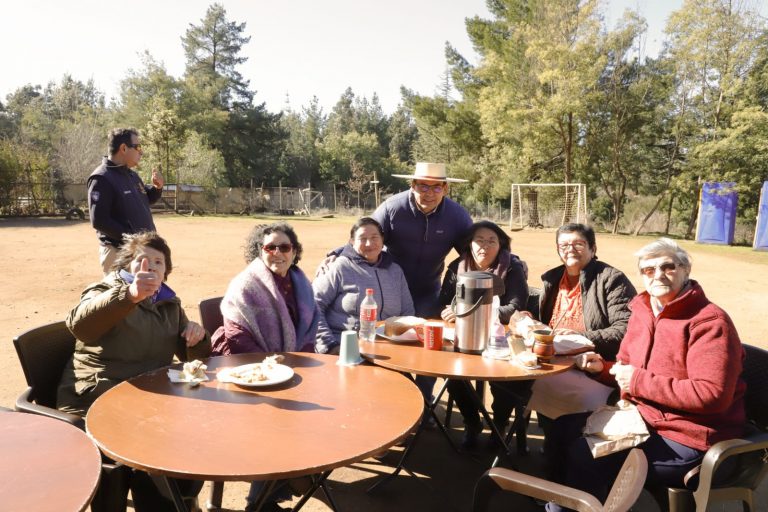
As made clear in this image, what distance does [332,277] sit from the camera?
3.49 metres

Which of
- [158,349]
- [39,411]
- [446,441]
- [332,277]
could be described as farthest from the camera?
[446,441]

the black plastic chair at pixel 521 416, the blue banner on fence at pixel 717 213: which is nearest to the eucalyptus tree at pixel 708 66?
the blue banner on fence at pixel 717 213

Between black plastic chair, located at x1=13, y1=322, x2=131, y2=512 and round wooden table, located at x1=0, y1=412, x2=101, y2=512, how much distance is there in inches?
9.4

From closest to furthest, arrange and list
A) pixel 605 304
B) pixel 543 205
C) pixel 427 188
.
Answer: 1. pixel 605 304
2. pixel 427 188
3. pixel 543 205

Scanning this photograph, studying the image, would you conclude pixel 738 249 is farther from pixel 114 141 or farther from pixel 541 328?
pixel 114 141

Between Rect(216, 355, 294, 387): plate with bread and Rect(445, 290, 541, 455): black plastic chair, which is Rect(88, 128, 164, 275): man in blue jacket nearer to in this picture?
Rect(216, 355, 294, 387): plate with bread

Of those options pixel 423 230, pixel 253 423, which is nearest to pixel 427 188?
pixel 423 230

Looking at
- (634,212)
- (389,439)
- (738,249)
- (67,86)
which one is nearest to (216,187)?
(634,212)

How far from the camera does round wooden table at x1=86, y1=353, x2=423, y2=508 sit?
1.59m

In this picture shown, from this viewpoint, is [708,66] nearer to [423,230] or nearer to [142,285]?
[423,230]

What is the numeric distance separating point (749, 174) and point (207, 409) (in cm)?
2351

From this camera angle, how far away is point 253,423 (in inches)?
73.2

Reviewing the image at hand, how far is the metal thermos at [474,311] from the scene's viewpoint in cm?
276

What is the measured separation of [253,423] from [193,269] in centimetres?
935
